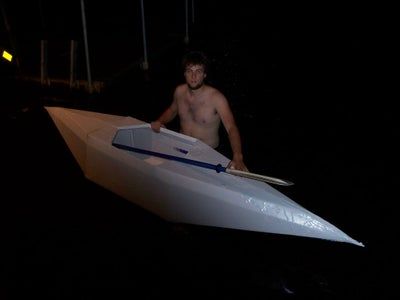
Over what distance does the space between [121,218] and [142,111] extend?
298cm

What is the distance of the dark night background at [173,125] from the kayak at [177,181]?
243 millimetres

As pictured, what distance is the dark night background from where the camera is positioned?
3.13 meters

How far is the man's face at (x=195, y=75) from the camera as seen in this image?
3.64 meters

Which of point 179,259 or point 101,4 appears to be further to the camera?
point 101,4

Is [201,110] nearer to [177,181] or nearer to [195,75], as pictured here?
[195,75]

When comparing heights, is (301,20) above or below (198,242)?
above

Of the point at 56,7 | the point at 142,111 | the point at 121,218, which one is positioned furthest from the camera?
the point at 56,7

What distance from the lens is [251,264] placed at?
3.28 m

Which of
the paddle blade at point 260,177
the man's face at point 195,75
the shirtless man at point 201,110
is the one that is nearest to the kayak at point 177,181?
the paddle blade at point 260,177

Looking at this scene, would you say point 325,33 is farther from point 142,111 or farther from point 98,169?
point 98,169

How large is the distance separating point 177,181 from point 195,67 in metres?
1.10

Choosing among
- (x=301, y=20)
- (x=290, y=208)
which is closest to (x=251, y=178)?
(x=290, y=208)

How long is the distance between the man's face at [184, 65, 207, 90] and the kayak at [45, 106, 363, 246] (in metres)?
0.54

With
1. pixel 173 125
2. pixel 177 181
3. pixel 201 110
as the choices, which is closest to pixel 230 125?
pixel 201 110
